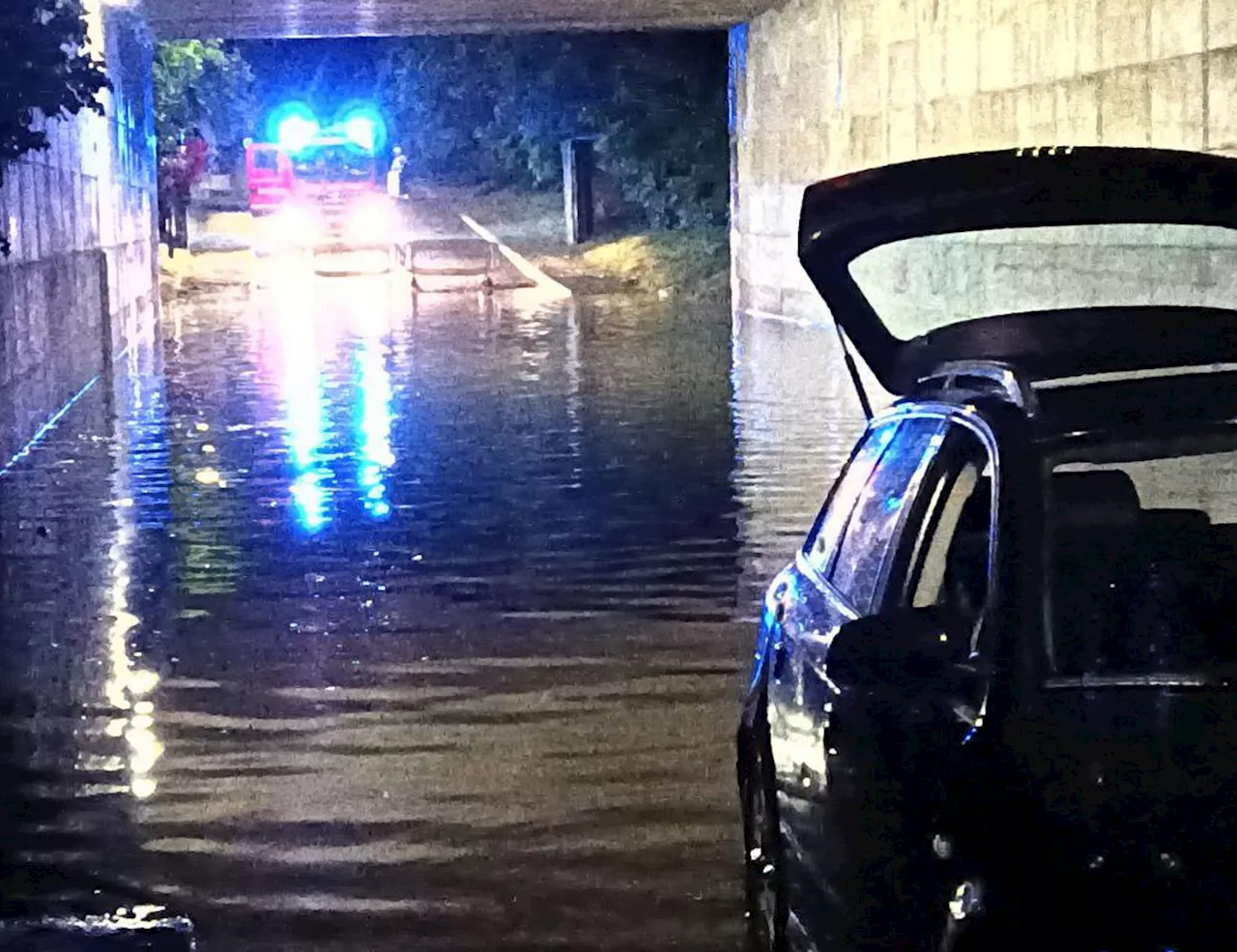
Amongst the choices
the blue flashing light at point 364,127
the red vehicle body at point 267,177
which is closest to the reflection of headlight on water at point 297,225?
the red vehicle body at point 267,177

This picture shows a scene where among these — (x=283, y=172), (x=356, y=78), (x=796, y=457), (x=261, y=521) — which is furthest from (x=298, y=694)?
(x=356, y=78)

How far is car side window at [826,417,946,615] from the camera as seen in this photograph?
15.1 ft

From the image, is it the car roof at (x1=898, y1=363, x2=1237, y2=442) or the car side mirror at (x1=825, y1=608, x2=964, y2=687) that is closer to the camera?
the car side mirror at (x1=825, y1=608, x2=964, y2=687)

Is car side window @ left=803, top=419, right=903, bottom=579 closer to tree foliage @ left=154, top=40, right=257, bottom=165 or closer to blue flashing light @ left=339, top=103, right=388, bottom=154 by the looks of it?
tree foliage @ left=154, top=40, right=257, bottom=165

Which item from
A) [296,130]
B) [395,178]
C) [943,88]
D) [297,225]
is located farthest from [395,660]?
[296,130]

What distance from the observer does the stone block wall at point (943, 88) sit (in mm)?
14500

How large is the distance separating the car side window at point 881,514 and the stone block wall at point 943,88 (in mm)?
9259

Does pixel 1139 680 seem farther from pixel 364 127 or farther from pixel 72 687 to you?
pixel 364 127

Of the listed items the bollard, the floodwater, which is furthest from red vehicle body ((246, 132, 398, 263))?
the floodwater

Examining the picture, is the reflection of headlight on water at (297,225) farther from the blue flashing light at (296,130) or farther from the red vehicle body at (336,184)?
the blue flashing light at (296,130)

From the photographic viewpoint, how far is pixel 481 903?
5855 mm

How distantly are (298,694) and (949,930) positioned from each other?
517 centimetres

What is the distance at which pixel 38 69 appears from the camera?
12.5 metres

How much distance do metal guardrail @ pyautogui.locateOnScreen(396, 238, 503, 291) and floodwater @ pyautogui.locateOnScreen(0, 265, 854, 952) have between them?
81.2 feet
